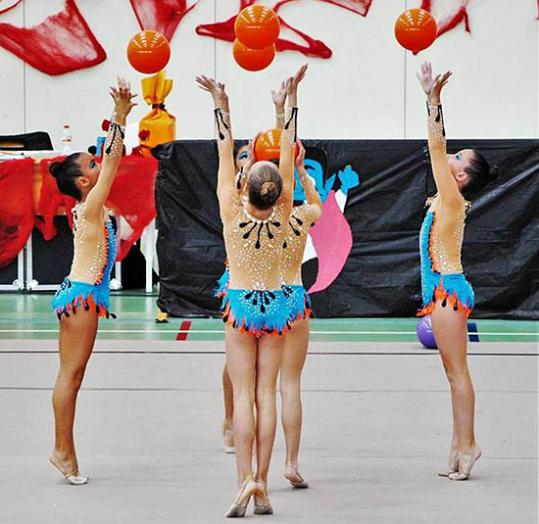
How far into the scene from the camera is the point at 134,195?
42.0 feet

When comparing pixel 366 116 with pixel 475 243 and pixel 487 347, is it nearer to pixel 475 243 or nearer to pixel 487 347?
pixel 475 243

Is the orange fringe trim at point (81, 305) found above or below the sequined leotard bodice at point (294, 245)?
below

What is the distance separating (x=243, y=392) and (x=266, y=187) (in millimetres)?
926

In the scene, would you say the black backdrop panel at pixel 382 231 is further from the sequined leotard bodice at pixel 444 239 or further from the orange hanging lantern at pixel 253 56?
the sequined leotard bodice at pixel 444 239

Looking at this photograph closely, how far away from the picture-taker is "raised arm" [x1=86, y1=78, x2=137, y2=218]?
556cm

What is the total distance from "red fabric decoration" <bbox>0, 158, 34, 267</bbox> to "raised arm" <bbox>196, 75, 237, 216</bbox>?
7887 millimetres

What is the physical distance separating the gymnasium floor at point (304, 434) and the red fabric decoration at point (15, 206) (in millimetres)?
2605

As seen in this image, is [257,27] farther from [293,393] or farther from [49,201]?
[49,201]

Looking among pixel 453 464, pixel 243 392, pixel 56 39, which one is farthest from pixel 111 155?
pixel 56 39

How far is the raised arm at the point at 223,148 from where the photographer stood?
16.9 ft

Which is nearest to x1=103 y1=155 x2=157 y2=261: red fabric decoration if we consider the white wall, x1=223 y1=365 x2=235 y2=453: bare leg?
the white wall

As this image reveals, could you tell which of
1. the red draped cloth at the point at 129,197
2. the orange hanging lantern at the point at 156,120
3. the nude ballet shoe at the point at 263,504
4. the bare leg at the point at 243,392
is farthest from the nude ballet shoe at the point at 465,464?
the orange hanging lantern at the point at 156,120

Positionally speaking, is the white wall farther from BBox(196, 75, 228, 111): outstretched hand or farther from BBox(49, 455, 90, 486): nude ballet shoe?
BBox(49, 455, 90, 486): nude ballet shoe

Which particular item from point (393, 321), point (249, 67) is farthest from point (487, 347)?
point (249, 67)
